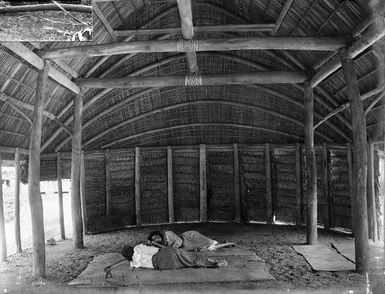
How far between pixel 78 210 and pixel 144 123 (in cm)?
338

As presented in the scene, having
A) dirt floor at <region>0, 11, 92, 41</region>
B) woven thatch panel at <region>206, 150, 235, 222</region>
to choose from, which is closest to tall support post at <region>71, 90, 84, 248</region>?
woven thatch panel at <region>206, 150, 235, 222</region>

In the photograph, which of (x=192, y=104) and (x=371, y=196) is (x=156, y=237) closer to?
(x=192, y=104)

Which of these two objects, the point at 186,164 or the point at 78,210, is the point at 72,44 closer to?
the point at 78,210

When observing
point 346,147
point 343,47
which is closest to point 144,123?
point 346,147

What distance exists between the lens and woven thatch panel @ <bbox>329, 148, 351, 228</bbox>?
351 inches

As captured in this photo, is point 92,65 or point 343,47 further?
Result: point 92,65

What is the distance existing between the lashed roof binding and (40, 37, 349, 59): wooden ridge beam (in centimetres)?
32

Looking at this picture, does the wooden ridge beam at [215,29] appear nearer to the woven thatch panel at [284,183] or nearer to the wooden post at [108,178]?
the wooden post at [108,178]

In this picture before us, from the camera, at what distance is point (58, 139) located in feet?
31.9

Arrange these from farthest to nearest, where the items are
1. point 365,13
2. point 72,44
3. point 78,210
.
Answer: point 78,210 < point 72,44 < point 365,13

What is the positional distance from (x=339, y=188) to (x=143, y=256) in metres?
5.50

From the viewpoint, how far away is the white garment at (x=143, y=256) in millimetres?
→ 5977

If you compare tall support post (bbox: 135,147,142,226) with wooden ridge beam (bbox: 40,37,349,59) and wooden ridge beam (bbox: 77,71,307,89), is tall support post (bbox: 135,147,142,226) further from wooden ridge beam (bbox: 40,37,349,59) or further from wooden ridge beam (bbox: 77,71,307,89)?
wooden ridge beam (bbox: 40,37,349,59)

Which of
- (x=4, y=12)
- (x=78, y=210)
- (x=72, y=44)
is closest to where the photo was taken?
(x=4, y=12)
